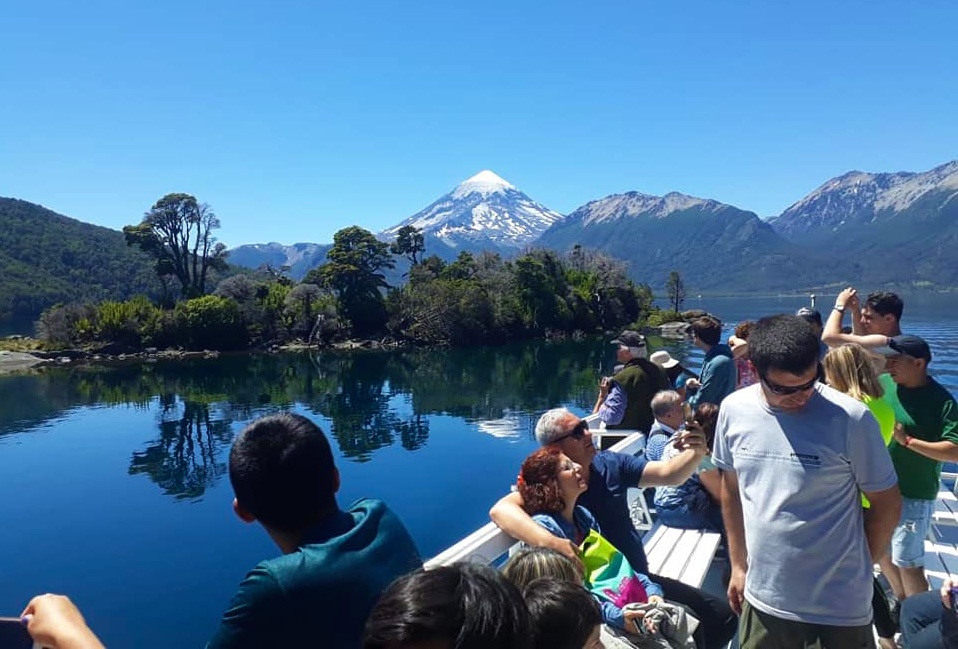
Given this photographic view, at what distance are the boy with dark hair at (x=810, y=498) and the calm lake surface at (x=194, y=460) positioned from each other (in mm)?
7901

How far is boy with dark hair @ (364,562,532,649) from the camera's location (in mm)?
1048

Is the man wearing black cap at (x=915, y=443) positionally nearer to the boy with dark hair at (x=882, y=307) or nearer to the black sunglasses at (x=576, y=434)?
the boy with dark hair at (x=882, y=307)

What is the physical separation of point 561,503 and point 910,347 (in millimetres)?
1757

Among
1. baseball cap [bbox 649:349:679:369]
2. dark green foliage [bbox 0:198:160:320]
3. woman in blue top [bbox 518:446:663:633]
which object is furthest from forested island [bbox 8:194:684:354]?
woman in blue top [bbox 518:446:663:633]

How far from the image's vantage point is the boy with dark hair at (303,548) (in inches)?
55.7

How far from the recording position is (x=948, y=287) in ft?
585

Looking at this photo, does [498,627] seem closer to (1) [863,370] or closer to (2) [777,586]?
(2) [777,586]

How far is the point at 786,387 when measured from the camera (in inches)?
81.7

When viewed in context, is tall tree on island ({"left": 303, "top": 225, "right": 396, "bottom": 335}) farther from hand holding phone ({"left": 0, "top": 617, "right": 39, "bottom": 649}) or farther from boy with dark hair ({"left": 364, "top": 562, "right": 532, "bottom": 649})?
boy with dark hair ({"left": 364, "top": 562, "right": 532, "bottom": 649})

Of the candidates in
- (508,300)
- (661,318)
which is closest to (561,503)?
(508,300)

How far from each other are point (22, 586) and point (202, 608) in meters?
3.37

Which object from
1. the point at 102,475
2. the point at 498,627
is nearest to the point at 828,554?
the point at 498,627

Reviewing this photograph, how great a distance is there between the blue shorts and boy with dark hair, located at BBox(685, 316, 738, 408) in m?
1.52

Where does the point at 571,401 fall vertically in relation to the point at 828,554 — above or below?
below
